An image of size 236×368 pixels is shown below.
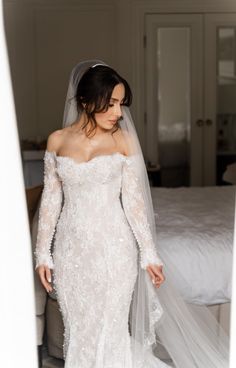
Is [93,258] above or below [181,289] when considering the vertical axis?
above

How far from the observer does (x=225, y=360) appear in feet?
10.7

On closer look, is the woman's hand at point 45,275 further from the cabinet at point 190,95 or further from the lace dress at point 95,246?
the cabinet at point 190,95

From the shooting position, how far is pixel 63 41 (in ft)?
22.3

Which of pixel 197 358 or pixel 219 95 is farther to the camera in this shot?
pixel 219 95

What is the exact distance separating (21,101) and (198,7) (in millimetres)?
2196

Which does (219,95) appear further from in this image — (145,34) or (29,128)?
(29,128)

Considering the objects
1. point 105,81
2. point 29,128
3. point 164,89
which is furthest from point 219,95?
point 105,81

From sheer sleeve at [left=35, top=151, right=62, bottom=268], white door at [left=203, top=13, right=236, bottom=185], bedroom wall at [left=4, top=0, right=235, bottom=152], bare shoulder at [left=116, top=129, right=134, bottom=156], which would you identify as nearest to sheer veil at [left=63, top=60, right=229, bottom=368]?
bare shoulder at [left=116, top=129, right=134, bottom=156]

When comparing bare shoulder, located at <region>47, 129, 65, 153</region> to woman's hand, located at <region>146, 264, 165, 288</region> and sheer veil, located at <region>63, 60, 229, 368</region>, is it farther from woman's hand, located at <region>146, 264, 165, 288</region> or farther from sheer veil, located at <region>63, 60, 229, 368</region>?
woman's hand, located at <region>146, 264, 165, 288</region>

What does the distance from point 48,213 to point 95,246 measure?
0.88ft

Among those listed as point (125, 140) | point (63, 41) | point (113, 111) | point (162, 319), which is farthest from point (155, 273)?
point (63, 41)

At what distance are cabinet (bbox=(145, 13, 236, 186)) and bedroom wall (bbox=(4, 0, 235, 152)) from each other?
0.46ft

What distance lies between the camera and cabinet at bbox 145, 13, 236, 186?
22.9 ft

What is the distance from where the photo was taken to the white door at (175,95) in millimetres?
6949
